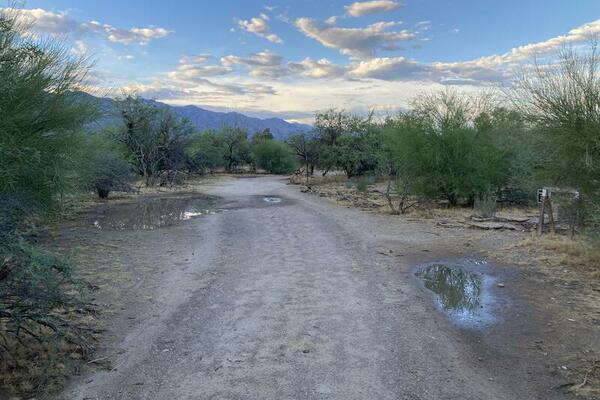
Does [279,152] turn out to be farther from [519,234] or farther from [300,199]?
[519,234]

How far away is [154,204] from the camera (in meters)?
20.9

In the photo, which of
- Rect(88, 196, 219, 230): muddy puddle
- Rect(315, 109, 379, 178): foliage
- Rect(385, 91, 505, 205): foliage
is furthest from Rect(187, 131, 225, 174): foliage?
Rect(385, 91, 505, 205): foliage

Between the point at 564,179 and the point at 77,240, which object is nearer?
the point at 564,179

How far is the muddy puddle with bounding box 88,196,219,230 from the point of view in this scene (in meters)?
15.0

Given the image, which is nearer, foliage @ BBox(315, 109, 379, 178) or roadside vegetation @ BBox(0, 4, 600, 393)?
roadside vegetation @ BBox(0, 4, 600, 393)

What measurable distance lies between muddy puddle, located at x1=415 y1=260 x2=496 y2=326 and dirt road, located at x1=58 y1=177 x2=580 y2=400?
0.65ft

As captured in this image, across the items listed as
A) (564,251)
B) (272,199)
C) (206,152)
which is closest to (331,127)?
(206,152)

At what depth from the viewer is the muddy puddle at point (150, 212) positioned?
14991 mm

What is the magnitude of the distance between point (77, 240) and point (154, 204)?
358 inches

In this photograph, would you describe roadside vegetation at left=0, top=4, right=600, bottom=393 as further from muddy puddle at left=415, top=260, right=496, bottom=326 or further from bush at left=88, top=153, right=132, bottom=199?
muddy puddle at left=415, top=260, right=496, bottom=326

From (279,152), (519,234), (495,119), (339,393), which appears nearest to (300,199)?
(495,119)

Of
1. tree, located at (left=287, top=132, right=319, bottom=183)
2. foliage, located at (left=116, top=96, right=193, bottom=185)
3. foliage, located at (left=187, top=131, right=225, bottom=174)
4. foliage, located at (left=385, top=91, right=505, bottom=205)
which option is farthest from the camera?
foliage, located at (left=187, top=131, right=225, bottom=174)

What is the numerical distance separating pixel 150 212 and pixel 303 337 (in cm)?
1380

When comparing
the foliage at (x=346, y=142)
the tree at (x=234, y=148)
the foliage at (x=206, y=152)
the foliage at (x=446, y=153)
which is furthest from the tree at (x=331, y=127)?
the foliage at (x=446, y=153)
